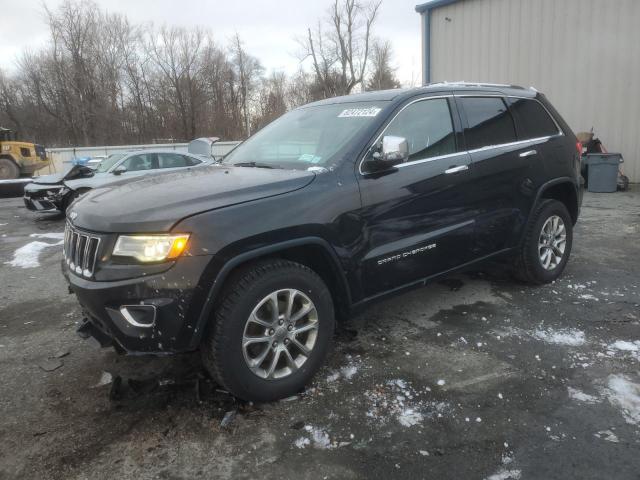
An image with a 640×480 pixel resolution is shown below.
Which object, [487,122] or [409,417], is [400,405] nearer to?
[409,417]

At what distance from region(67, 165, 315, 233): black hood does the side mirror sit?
0.46 m

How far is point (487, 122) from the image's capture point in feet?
13.2

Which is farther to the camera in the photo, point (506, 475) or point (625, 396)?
point (625, 396)

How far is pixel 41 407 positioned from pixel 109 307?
3.29 ft

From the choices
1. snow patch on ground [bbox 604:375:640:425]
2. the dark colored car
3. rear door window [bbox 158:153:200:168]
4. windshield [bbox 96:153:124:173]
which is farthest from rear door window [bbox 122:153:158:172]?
snow patch on ground [bbox 604:375:640:425]

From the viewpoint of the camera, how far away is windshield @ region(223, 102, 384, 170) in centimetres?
324

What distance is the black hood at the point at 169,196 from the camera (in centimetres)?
243

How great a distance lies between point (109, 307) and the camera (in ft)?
7.91

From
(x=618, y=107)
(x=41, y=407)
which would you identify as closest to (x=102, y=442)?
(x=41, y=407)

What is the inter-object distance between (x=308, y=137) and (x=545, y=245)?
2601mm

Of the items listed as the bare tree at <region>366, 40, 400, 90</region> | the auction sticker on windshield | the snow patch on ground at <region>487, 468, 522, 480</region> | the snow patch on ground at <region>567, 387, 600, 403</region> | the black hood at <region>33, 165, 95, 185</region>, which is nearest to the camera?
the snow patch on ground at <region>487, 468, 522, 480</region>

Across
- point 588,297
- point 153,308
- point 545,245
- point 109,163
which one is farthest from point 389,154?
point 109,163

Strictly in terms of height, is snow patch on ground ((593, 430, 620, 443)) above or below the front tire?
below

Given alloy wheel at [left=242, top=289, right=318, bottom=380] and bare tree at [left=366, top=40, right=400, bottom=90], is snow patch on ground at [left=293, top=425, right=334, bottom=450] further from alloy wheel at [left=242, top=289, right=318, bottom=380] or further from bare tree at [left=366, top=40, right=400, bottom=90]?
bare tree at [left=366, top=40, right=400, bottom=90]
